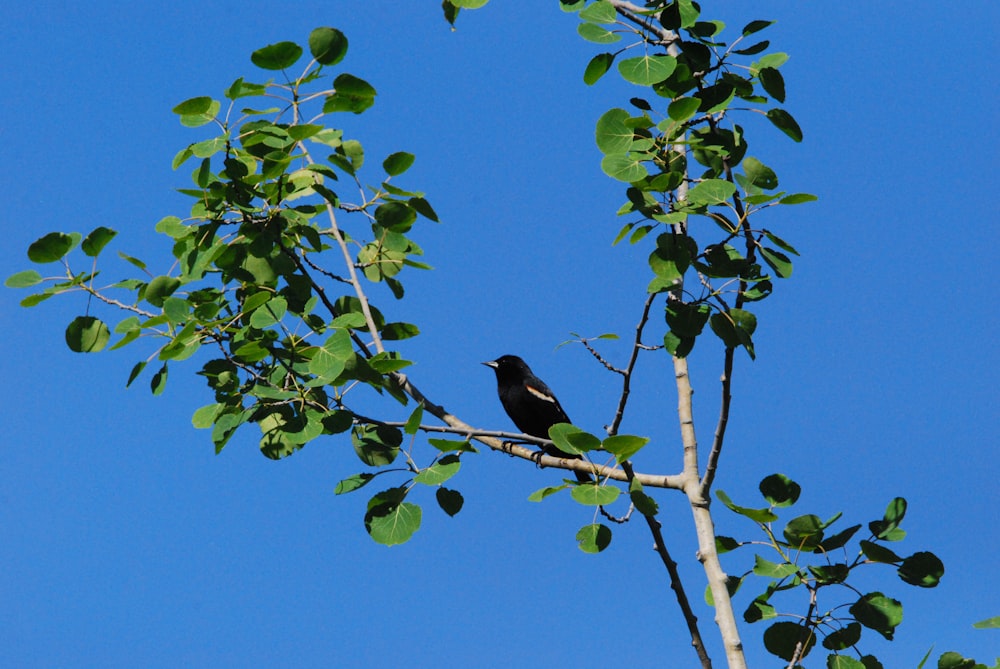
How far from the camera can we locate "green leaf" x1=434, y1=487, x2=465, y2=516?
3676 mm

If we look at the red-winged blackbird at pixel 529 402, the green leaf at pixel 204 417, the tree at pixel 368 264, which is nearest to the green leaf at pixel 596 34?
the tree at pixel 368 264

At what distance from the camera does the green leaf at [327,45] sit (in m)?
3.69

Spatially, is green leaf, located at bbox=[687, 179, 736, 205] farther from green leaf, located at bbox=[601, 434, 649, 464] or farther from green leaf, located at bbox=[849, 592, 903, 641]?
green leaf, located at bbox=[849, 592, 903, 641]

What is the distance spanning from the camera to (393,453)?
3.83 metres

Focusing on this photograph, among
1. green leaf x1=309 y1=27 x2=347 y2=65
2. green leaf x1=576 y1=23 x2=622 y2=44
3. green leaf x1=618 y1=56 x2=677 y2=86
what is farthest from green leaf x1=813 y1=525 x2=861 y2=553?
green leaf x1=309 y1=27 x2=347 y2=65

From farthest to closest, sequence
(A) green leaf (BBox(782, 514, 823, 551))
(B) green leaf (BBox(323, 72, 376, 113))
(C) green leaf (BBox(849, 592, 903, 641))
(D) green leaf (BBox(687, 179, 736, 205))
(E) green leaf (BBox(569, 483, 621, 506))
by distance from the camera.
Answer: (B) green leaf (BBox(323, 72, 376, 113)), (C) green leaf (BBox(849, 592, 903, 641)), (A) green leaf (BBox(782, 514, 823, 551)), (E) green leaf (BBox(569, 483, 621, 506)), (D) green leaf (BBox(687, 179, 736, 205))

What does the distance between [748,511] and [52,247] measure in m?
2.98

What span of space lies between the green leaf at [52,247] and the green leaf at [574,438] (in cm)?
226

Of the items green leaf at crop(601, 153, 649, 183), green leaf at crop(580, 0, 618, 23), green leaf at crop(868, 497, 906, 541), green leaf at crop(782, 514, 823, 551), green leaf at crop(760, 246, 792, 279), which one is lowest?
green leaf at crop(782, 514, 823, 551)

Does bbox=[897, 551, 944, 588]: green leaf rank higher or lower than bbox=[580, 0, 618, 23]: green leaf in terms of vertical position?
lower

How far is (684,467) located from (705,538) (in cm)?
28

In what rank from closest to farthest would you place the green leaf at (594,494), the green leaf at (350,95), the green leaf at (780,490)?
the green leaf at (594,494), the green leaf at (780,490), the green leaf at (350,95)

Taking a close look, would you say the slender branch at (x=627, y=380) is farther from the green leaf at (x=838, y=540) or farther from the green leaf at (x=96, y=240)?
the green leaf at (x=96, y=240)

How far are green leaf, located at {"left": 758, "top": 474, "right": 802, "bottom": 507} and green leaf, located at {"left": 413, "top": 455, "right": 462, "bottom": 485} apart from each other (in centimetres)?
115
